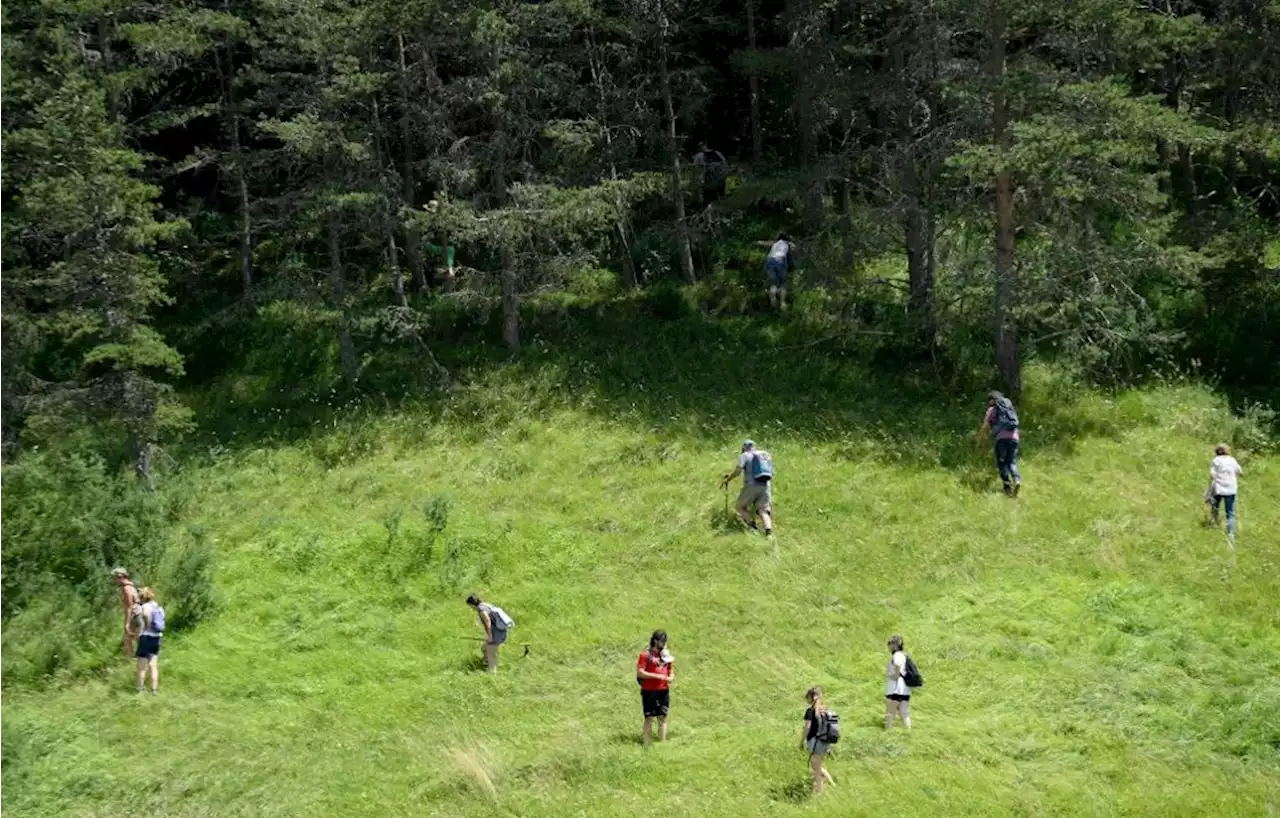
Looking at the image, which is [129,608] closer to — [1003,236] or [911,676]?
[911,676]

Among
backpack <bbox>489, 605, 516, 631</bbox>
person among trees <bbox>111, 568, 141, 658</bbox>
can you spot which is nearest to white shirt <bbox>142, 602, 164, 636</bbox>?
person among trees <bbox>111, 568, 141, 658</bbox>

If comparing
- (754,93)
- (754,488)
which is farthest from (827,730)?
(754,93)

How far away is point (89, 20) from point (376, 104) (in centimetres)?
579

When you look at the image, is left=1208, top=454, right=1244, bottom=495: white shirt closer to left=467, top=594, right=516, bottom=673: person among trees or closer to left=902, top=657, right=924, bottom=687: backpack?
left=902, top=657, right=924, bottom=687: backpack

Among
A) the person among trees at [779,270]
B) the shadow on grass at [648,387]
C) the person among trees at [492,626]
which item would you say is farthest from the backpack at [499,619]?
the person among trees at [779,270]

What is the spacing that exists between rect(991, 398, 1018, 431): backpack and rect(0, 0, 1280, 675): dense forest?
227 centimetres

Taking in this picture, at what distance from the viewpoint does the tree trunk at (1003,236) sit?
20.9 metres

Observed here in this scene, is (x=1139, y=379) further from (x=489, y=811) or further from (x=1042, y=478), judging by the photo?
(x=489, y=811)

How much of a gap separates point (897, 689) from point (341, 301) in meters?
15.0

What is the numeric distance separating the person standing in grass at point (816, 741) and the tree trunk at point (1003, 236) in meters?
10.7

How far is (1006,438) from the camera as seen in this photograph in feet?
62.2

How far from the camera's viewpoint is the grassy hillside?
42.5 feet

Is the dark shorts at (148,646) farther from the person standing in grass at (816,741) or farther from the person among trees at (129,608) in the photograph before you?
the person standing in grass at (816,741)

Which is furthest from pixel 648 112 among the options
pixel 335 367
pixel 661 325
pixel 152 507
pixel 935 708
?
pixel 935 708
